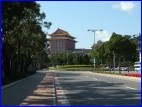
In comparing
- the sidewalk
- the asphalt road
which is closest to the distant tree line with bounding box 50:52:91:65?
the asphalt road

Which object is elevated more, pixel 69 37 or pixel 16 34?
pixel 69 37

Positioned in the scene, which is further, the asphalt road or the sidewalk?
the asphalt road

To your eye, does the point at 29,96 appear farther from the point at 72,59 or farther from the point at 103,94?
the point at 72,59

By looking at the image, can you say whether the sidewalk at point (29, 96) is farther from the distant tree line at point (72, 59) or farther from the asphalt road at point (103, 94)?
the distant tree line at point (72, 59)

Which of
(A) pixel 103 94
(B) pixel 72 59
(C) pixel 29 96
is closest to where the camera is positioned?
(C) pixel 29 96

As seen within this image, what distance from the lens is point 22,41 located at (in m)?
48.3

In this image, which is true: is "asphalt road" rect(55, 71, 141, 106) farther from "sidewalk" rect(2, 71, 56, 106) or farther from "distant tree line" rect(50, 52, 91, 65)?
"distant tree line" rect(50, 52, 91, 65)

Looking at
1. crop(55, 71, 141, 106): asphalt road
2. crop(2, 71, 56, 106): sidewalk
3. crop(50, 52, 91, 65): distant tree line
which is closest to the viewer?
crop(2, 71, 56, 106): sidewalk

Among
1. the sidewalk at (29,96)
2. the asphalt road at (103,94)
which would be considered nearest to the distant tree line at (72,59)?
the asphalt road at (103,94)

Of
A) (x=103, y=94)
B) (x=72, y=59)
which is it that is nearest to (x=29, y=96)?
(x=103, y=94)

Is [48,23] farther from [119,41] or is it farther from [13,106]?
[13,106]

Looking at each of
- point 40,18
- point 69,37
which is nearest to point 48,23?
point 40,18

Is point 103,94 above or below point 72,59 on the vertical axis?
below

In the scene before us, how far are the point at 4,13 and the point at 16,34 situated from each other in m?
23.6
